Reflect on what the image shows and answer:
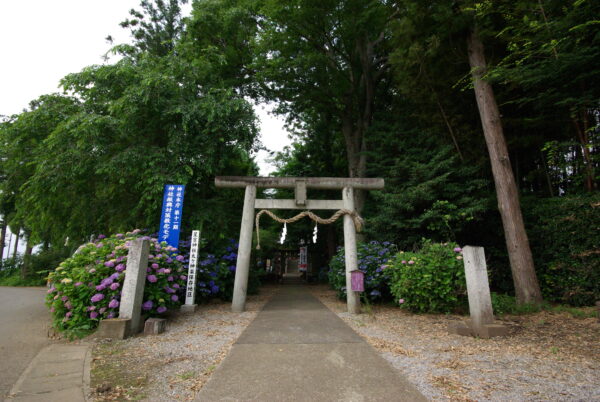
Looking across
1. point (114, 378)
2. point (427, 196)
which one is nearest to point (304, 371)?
point (114, 378)

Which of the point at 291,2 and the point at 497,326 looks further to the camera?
the point at 291,2

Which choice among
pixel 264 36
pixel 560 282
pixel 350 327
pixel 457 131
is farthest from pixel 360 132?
pixel 350 327

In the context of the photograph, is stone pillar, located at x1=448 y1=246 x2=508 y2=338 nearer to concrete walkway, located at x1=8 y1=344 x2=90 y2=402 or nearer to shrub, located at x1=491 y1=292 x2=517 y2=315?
shrub, located at x1=491 y1=292 x2=517 y2=315

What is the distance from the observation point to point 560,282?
6676 mm

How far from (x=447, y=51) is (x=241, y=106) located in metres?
6.23

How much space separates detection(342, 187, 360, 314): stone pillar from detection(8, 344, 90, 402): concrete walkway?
15.8ft

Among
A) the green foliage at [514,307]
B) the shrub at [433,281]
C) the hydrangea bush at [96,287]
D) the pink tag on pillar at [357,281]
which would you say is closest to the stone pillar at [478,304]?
the shrub at [433,281]

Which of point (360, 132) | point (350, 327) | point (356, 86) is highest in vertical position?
point (356, 86)

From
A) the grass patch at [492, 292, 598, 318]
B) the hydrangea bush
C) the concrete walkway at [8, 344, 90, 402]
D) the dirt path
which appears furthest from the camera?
the grass patch at [492, 292, 598, 318]

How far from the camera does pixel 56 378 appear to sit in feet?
8.96

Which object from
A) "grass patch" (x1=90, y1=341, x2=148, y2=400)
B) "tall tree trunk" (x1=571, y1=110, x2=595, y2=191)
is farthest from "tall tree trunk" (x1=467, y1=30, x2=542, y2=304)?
"grass patch" (x1=90, y1=341, x2=148, y2=400)

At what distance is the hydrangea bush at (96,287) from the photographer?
450cm

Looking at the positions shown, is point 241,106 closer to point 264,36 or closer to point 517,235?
point 264,36

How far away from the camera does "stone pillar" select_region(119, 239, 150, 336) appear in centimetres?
443
